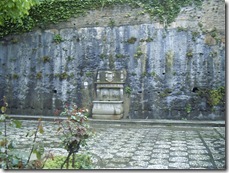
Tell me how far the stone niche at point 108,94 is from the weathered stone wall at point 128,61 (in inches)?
10.5

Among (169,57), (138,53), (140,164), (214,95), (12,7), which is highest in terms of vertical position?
(12,7)

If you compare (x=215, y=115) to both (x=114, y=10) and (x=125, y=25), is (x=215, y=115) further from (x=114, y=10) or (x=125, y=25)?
(x=114, y=10)

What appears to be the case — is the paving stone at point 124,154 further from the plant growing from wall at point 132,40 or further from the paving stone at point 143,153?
the plant growing from wall at point 132,40

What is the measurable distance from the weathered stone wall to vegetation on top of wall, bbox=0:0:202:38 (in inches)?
8.8

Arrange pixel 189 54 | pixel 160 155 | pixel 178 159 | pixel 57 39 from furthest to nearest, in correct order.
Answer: pixel 57 39 < pixel 189 54 < pixel 160 155 < pixel 178 159

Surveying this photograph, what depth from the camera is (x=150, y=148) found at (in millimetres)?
5449

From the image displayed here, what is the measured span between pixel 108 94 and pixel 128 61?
4.69 ft

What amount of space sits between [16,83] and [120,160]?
25.6 feet

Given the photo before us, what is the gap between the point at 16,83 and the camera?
11.1 metres

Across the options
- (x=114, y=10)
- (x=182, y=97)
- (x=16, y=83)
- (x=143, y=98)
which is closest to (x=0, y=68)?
(x=16, y=83)

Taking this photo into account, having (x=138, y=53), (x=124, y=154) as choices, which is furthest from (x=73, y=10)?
(x=124, y=154)

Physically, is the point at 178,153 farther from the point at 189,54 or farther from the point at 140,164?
the point at 189,54

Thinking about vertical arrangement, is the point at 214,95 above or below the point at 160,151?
above

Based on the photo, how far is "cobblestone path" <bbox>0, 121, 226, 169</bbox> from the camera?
14.2 ft
